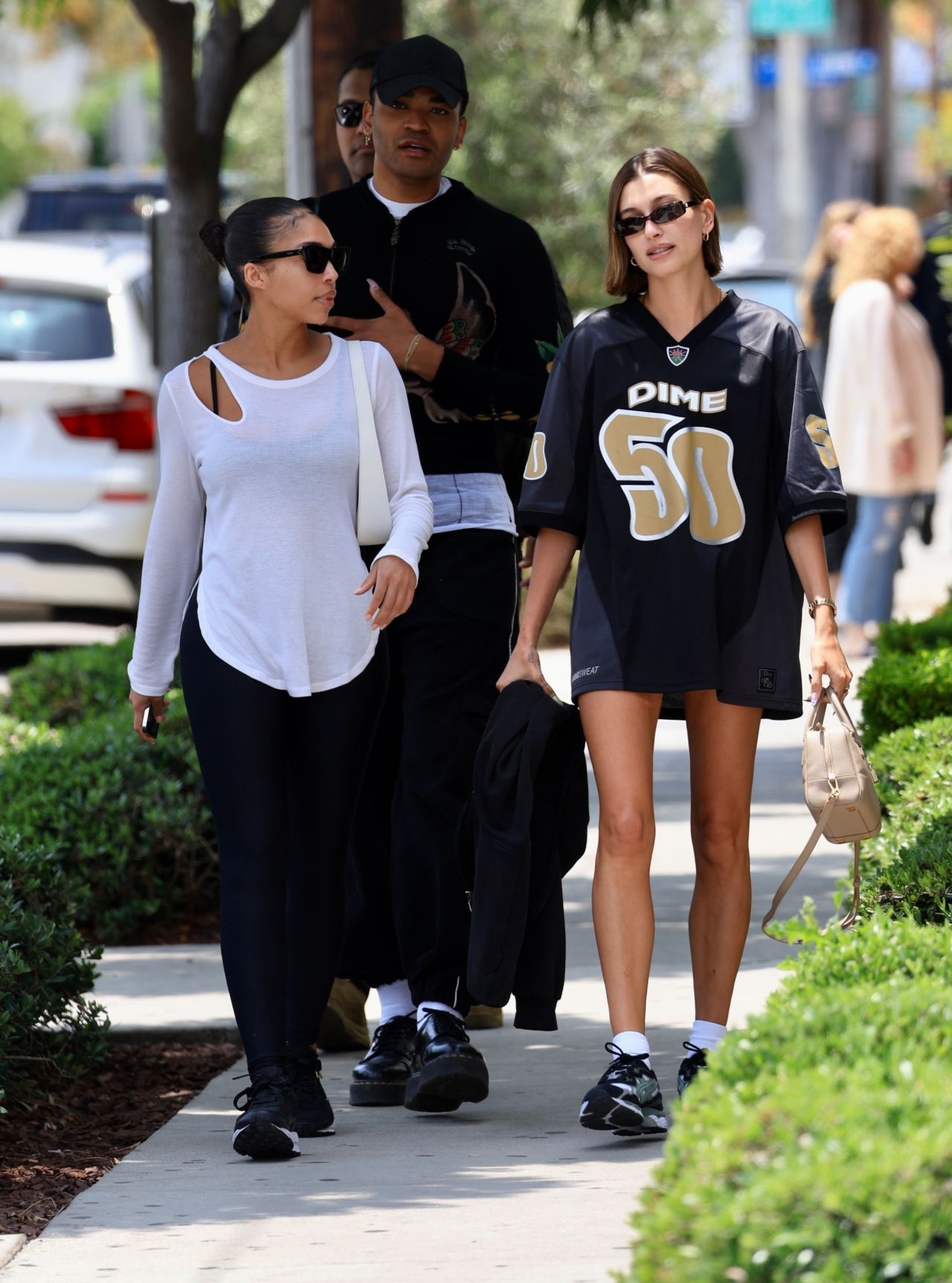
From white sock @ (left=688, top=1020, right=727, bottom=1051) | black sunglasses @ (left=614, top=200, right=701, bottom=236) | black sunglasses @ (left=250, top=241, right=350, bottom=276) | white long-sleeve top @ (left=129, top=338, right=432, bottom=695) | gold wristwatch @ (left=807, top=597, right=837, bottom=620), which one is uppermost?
black sunglasses @ (left=614, top=200, right=701, bottom=236)

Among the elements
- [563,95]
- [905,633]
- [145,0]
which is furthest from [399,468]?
[563,95]

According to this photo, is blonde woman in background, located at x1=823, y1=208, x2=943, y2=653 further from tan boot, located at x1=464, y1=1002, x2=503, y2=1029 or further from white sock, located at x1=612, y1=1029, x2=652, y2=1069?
white sock, located at x1=612, y1=1029, x2=652, y2=1069

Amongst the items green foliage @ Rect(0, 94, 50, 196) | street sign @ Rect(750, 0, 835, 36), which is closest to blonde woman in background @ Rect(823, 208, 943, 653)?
street sign @ Rect(750, 0, 835, 36)

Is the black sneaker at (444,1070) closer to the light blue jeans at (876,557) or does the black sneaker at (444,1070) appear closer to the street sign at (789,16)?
the light blue jeans at (876,557)

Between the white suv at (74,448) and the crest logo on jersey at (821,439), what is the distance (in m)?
6.55

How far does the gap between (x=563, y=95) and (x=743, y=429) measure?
15205 millimetres

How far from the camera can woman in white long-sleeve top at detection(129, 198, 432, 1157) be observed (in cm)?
452

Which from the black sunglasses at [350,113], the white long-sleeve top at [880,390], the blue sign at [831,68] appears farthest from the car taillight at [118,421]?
the blue sign at [831,68]

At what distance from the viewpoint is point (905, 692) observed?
21.5 ft

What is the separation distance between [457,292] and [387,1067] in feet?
5.58

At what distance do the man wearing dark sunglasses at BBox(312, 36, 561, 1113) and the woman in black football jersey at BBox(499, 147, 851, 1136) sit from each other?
32cm

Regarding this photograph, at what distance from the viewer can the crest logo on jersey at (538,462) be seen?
4719 mm

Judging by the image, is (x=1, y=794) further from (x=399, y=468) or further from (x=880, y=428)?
(x=880, y=428)

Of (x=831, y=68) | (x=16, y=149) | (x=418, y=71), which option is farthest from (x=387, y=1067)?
(x=16, y=149)
